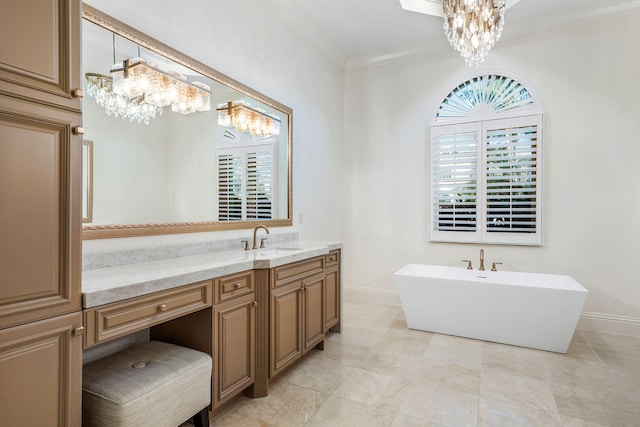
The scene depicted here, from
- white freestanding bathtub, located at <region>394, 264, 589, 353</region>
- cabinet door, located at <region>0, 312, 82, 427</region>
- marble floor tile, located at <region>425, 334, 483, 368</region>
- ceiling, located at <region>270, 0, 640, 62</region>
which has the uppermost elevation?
ceiling, located at <region>270, 0, 640, 62</region>

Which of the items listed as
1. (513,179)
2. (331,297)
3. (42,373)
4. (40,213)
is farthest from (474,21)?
(42,373)

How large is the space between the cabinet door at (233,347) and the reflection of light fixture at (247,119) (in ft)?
4.74

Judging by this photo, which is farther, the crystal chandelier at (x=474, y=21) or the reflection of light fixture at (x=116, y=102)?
the crystal chandelier at (x=474, y=21)

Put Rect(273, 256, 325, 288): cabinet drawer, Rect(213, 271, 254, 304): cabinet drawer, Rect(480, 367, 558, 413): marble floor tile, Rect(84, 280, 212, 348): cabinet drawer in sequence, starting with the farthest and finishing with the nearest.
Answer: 1. Rect(273, 256, 325, 288): cabinet drawer
2. Rect(480, 367, 558, 413): marble floor tile
3. Rect(213, 271, 254, 304): cabinet drawer
4. Rect(84, 280, 212, 348): cabinet drawer

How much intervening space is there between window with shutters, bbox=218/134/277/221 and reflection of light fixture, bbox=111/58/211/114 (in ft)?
1.23

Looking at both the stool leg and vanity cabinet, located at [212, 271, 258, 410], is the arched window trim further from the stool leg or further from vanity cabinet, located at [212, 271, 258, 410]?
the stool leg

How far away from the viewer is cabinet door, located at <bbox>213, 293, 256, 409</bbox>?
195 cm

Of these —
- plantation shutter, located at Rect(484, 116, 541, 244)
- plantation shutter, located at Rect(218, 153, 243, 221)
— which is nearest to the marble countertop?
plantation shutter, located at Rect(218, 153, 243, 221)

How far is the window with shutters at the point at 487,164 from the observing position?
12.7 feet

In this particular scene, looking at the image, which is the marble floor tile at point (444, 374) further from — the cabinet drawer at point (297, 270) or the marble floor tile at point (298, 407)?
the cabinet drawer at point (297, 270)

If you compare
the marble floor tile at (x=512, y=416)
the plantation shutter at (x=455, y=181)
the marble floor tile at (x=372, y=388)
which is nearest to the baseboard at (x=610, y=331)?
the plantation shutter at (x=455, y=181)

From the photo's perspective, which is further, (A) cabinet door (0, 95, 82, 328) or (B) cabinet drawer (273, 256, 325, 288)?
(B) cabinet drawer (273, 256, 325, 288)

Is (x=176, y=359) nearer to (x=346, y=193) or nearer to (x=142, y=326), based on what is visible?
(x=142, y=326)

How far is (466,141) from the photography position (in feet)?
13.6
